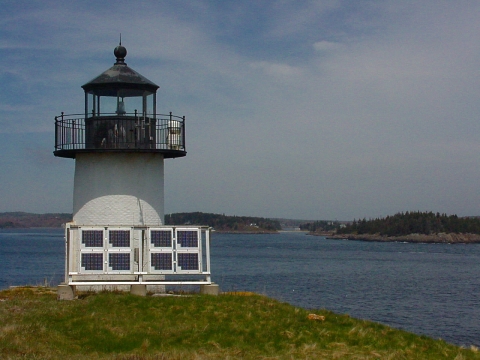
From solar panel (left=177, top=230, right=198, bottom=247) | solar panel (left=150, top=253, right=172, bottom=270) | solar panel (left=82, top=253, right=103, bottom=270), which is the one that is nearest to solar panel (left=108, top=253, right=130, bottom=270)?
solar panel (left=82, top=253, right=103, bottom=270)

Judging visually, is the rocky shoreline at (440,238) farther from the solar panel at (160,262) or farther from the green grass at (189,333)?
the green grass at (189,333)

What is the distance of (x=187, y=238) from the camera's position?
17766mm

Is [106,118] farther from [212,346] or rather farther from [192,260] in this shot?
[212,346]

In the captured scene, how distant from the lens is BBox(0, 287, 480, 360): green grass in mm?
12094

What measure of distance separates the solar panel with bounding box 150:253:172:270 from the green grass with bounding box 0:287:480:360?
154 centimetres

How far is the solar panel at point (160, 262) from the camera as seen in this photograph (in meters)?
17.5

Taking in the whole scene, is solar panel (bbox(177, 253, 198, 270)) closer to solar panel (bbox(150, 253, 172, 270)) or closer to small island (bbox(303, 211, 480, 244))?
solar panel (bbox(150, 253, 172, 270))

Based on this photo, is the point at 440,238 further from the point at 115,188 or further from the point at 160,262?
the point at 160,262

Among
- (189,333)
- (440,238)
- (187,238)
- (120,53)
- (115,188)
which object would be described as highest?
(120,53)

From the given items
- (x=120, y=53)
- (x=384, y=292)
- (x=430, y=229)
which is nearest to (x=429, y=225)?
(x=430, y=229)

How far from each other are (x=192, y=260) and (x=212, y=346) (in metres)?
5.25

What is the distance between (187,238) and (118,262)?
182cm

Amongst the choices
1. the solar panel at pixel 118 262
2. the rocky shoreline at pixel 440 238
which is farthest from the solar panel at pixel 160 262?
the rocky shoreline at pixel 440 238

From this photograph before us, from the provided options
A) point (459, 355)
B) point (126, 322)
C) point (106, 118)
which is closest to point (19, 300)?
point (126, 322)
